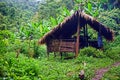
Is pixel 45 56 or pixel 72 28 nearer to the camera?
pixel 72 28

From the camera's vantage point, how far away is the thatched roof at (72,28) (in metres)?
19.5

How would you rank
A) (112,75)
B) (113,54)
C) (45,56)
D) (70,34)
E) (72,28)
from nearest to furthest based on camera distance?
(112,75), (113,54), (72,28), (70,34), (45,56)

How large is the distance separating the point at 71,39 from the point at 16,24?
22.7 metres

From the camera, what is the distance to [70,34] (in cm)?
2225

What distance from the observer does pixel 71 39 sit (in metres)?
21.0

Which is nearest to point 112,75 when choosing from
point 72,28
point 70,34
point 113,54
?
point 113,54

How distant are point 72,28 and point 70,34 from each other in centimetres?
69

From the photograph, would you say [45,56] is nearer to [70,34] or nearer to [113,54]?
[70,34]

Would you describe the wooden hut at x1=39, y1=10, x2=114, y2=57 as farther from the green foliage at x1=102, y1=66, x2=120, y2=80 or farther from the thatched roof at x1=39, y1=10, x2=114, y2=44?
the green foliage at x1=102, y1=66, x2=120, y2=80

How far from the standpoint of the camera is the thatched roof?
64.1 feet

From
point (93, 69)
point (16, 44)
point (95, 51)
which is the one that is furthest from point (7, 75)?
point (16, 44)

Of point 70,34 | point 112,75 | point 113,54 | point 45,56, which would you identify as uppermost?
point 70,34

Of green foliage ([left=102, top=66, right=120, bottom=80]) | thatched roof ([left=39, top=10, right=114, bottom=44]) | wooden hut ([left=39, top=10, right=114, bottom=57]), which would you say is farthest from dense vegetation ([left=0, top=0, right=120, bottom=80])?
thatched roof ([left=39, top=10, right=114, bottom=44])

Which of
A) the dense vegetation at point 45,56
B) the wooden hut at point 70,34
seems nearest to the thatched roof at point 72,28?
the wooden hut at point 70,34
